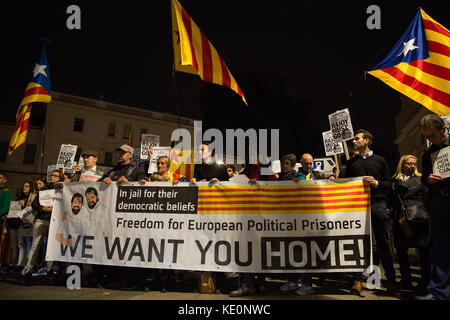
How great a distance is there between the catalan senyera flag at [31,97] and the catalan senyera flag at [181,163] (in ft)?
12.6

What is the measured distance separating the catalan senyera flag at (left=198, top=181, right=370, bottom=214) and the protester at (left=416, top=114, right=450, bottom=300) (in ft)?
2.60

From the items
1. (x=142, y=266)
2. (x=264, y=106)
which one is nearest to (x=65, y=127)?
(x=264, y=106)

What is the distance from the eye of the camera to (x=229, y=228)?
13.6 feet

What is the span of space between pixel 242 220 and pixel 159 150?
3874 mm

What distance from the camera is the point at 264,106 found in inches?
1313

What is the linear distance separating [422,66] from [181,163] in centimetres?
538

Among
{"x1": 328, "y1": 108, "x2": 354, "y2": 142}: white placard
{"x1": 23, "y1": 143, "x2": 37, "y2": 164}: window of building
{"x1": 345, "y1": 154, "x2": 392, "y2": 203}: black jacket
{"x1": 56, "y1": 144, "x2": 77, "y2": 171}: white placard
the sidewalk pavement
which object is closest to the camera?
the sidewalk pavement

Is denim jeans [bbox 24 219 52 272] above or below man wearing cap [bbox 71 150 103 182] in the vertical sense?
below

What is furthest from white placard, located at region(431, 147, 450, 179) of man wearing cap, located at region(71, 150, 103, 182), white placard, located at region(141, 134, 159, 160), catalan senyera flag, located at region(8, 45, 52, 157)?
catalan senyera flag, located at region(8, 45, 52, 157)

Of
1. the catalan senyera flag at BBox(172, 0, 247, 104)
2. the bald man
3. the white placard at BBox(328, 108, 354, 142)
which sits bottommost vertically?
the bald man

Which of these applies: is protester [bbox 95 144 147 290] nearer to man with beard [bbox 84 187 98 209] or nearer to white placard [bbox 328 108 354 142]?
man with beard [bbox 84 187 98 209]

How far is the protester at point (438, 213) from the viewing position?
3.16m

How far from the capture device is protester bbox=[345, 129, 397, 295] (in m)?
4.03

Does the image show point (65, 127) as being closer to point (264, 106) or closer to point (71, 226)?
point (264, 106)
